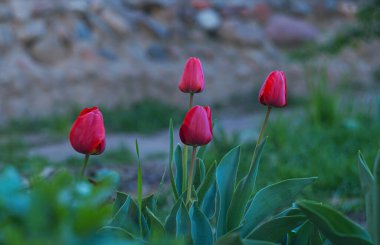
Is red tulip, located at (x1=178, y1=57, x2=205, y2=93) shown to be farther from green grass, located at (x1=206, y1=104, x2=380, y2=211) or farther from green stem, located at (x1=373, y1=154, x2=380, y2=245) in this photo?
green grass, located at (x1=206, y1=104, x2=380, y2=211)

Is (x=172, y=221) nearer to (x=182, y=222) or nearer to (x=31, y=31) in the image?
(x=182, y=222)

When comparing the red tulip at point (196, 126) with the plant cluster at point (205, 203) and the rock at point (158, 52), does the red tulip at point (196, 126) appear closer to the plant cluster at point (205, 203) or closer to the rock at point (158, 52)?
the plant cluster at point (205, 203)

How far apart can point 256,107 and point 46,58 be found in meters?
1.99

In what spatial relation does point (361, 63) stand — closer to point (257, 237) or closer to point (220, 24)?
point (220, 24)

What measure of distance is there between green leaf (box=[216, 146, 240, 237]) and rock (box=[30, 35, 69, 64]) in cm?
445

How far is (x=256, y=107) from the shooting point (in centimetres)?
610

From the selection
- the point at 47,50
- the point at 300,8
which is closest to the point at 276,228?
the point at 47,50

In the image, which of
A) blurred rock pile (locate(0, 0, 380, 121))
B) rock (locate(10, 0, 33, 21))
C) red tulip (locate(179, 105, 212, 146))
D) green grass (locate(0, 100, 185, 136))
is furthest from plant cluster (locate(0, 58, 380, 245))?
rock (locate(10, 0, 33, 21))

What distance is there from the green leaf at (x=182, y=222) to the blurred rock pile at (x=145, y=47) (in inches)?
170

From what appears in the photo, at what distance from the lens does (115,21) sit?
5.97 m

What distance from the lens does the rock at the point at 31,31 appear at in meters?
5.62

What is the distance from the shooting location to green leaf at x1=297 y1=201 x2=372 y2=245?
1.11 meters

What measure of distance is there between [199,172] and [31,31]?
4.42 meters

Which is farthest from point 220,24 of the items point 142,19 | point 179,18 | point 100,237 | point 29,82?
point 100,237
